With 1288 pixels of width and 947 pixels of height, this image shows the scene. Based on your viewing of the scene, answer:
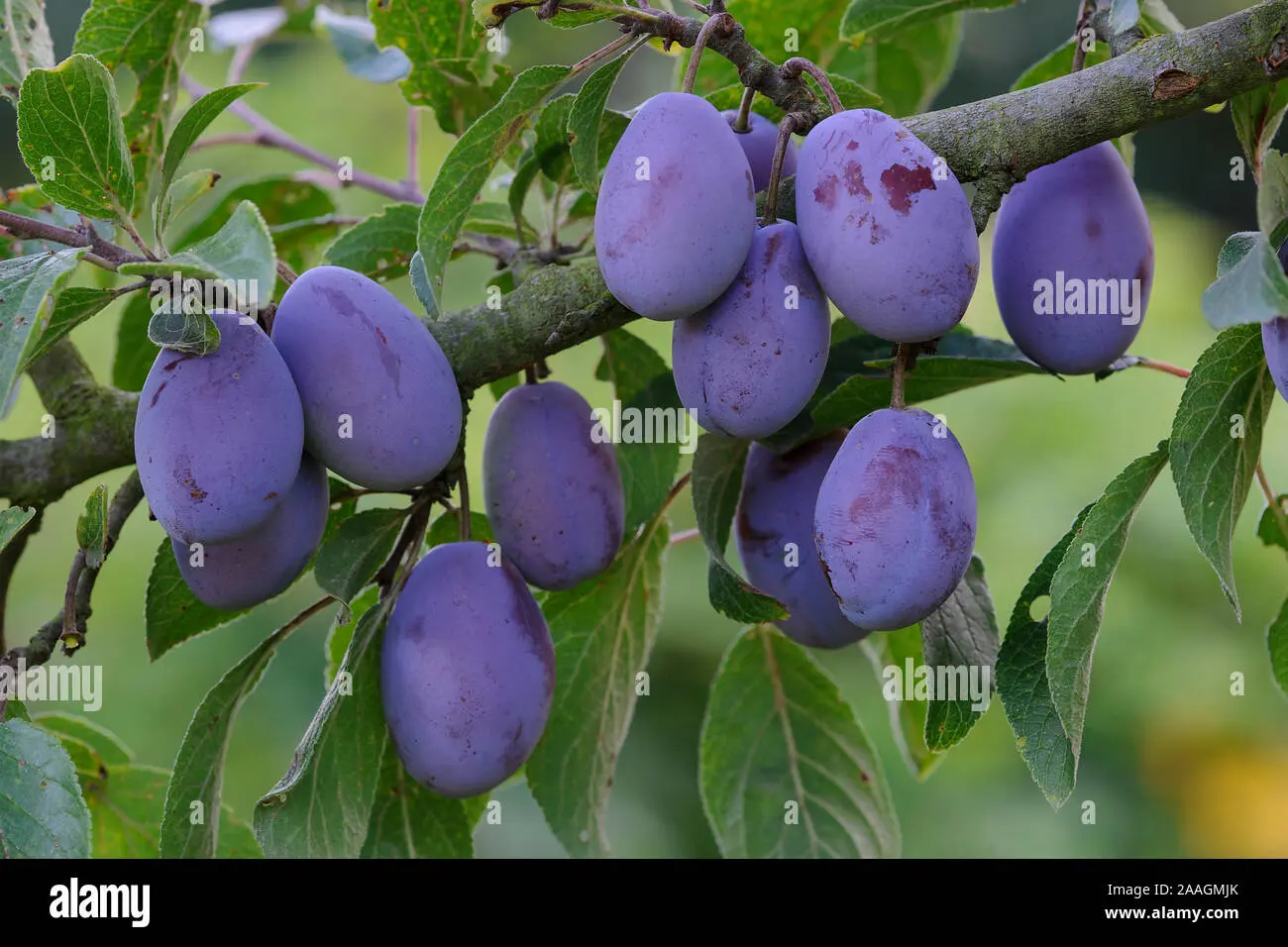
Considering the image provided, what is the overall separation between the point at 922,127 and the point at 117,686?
1519mm

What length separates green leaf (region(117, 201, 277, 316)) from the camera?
431 millimetres

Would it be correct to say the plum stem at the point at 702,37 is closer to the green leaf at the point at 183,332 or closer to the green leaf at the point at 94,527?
the green leaf at the point at 183,332

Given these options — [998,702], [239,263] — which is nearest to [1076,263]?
[239,263]

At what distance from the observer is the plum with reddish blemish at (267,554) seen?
0.59 metres

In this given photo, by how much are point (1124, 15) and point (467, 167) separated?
316 millimetres

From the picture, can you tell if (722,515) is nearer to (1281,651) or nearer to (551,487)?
(551,487)

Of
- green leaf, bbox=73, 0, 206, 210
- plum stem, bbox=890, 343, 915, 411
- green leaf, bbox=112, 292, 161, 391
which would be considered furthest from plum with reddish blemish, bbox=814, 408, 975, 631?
green leaf, bbox=112, 292, 161, 391

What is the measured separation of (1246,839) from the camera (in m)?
1.55

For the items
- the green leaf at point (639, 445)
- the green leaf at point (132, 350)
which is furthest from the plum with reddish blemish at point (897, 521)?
the green leaf at point (132, 350)

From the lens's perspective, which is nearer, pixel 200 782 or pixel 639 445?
pixel 200 782

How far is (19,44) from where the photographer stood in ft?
2.19

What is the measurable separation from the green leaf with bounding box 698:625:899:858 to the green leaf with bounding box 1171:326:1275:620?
35cm

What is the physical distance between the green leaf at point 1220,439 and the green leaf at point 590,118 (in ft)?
1.00

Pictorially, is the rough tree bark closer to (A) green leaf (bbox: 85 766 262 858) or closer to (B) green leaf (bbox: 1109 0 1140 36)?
(B) green leaf (bbox: 1109 0 1140 36)
